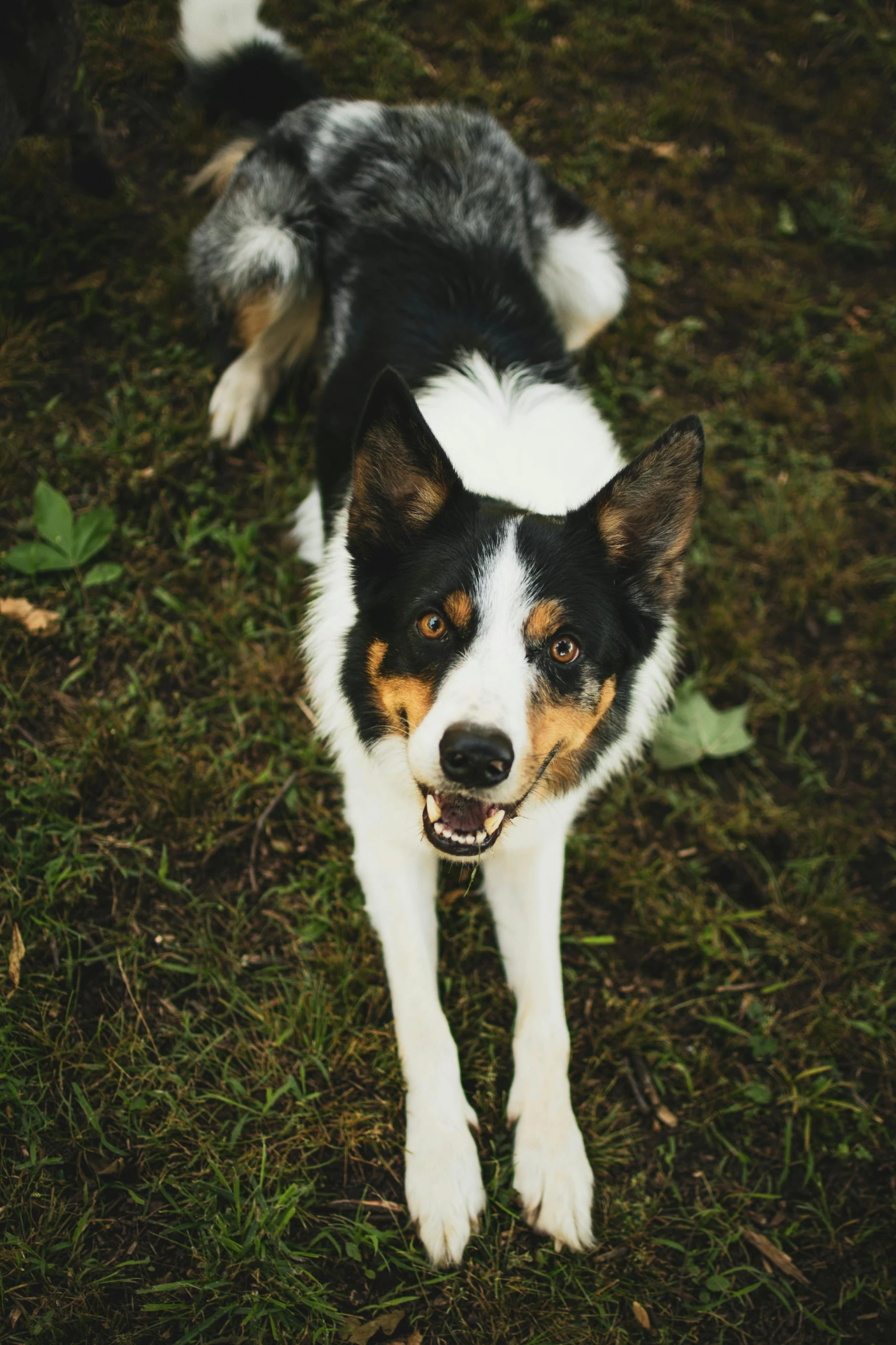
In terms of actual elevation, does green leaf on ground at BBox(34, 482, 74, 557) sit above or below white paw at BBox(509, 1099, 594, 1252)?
above

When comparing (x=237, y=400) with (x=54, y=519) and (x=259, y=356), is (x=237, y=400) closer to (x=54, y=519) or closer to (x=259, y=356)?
(x=259, y=356)

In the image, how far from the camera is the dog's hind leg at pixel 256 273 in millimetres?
3477

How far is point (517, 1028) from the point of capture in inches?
102

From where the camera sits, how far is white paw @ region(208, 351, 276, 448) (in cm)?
368

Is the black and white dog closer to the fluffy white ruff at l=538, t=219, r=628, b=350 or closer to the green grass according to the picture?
the fluffy white ruff at l=538, t=219, r=628, b=350

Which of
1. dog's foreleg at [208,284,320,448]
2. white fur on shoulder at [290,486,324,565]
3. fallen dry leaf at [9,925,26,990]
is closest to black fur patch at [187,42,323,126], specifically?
dog's foreleg at [208,284,320,448]

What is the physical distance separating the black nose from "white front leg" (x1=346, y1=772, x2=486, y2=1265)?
707mm

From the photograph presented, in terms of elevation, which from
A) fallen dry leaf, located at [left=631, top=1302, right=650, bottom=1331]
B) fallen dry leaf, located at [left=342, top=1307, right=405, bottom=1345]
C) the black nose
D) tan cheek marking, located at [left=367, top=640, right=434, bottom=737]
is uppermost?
the black nose

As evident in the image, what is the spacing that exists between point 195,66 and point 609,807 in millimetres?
4081

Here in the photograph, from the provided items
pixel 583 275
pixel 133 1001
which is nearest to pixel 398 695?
pixel 133 1001

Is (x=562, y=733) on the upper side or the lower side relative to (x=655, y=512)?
lower

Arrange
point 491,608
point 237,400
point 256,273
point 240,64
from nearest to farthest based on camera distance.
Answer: point 491,608 → point 256,273 → point 237,400 → point 240,64

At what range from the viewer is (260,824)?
300cm

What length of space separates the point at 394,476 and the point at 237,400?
5.89 feet
